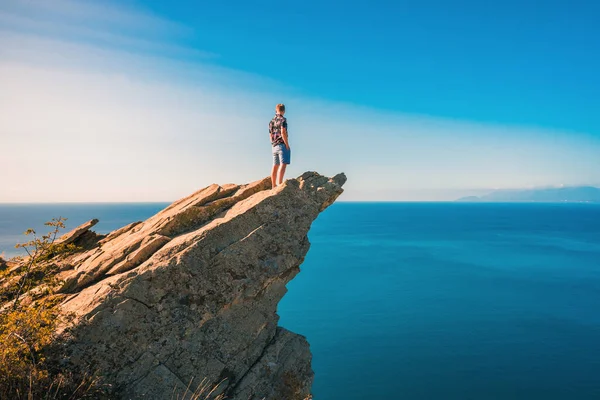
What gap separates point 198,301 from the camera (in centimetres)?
1202

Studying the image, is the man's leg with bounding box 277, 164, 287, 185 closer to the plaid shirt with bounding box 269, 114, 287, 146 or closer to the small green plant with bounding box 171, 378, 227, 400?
the plaid shirt with bounding box 269, 114, 287, 146

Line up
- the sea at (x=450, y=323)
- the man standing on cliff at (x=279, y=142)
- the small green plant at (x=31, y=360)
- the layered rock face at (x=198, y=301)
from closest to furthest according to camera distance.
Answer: the small green plant at (x=31, y=360), the layered rock face at (x=198, y=301), the man standing on cliff at (x=279, y=142), the sea at (x=450, y=323)

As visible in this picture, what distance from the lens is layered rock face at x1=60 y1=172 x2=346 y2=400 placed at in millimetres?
10508

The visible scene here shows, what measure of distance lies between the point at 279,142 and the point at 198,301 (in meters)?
7.72

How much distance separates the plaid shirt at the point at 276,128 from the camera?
15859mm

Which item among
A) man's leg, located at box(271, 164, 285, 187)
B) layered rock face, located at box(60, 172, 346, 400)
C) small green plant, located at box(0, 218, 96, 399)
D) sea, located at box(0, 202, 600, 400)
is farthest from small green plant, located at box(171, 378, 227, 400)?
sea, located at box(0, 202, 600, 400)

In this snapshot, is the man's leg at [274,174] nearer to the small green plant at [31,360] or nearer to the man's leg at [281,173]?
the man's leg at [281,173]

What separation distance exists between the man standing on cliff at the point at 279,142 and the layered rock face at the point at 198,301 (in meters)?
0.87

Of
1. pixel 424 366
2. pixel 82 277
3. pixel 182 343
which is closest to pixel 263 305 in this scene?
pixel 182 343

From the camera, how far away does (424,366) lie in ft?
129

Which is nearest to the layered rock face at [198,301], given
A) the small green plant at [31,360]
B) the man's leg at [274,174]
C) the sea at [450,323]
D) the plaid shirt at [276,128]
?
the small green plant at [31,360]

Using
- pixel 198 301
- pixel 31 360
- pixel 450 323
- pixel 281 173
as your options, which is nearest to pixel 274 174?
pixel 281 173

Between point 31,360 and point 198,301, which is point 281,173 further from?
point 31,360

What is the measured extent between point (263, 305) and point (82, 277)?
648 cm
